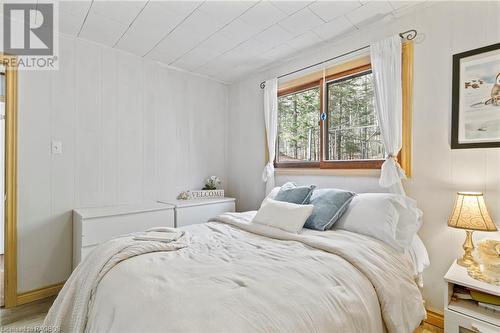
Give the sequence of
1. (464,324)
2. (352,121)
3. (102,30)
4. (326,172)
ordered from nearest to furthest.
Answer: (464,324) → (102,30) → (352,121) → (326,172)

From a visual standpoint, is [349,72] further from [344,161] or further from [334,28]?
[344,161]

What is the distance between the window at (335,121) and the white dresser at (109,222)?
1.53m

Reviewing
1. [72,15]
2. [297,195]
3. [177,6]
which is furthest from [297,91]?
[72,15]

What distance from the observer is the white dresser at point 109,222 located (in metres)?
2.30

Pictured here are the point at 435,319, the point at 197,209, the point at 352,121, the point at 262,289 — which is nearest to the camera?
the point at 262,289

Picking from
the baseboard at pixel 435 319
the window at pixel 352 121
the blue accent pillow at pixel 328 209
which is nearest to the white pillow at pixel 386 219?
the blue accent pillow at pixel 328 209

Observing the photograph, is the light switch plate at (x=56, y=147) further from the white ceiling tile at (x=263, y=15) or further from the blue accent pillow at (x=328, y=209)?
the blue accent pillow at (x=328, y=209)

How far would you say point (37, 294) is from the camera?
7.82 ft

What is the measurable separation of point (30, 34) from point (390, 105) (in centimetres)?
332

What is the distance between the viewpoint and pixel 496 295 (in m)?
1.38

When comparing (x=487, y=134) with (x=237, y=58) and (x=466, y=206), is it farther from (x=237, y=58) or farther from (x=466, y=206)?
(x=237, y=58)

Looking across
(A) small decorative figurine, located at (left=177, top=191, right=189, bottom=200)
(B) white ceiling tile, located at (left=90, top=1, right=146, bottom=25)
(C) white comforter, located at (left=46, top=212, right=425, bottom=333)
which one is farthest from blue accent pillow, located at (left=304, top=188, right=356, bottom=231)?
(B) white ceiling tile, located at (left=90, top=1, right=146, bottom=25)

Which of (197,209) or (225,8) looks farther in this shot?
(197,209)

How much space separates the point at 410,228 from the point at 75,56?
11.1 ft
